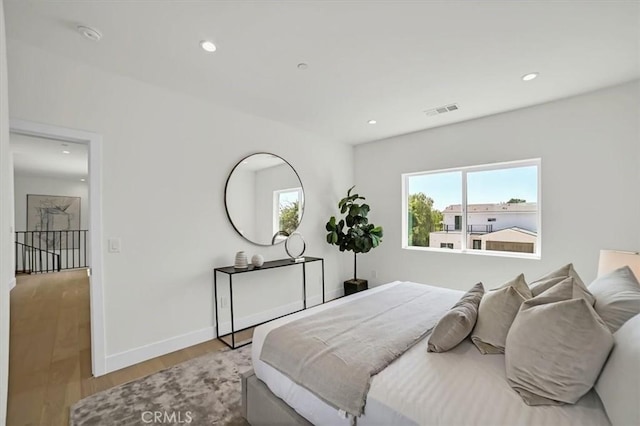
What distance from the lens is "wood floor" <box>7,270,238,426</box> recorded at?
1.97 m

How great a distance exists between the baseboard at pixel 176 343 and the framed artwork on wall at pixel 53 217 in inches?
291

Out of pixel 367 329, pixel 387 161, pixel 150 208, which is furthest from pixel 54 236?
pixel 367 329

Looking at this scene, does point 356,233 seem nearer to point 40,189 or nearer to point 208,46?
point 208,46

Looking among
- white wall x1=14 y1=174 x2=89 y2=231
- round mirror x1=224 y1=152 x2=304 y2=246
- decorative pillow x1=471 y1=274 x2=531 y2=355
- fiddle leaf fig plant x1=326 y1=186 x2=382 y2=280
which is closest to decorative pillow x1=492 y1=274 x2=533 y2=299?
decorative pillow x1=471 y1=274 x2=531 y2=355

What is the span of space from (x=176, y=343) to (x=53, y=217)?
7.80 meters

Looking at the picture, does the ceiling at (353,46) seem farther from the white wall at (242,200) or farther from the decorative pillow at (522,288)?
the decorative pillow at (522,288)

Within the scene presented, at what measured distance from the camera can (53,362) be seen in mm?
2551

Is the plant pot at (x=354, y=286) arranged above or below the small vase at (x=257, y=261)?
below

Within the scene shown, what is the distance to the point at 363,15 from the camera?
1.80 meters

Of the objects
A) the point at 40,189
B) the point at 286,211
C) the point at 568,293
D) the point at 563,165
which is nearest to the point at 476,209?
the point at 563,165

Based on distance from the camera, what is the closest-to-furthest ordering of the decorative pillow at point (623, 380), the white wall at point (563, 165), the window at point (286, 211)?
the decorative pillow at point (623, 380)
the white wall at point (563, 165)
the window at point (286, 211)

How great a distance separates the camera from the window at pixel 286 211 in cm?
377

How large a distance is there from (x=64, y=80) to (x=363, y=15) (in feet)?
7.77

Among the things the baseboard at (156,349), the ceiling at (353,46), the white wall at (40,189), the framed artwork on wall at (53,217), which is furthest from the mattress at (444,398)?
the white wall at (40,189)
